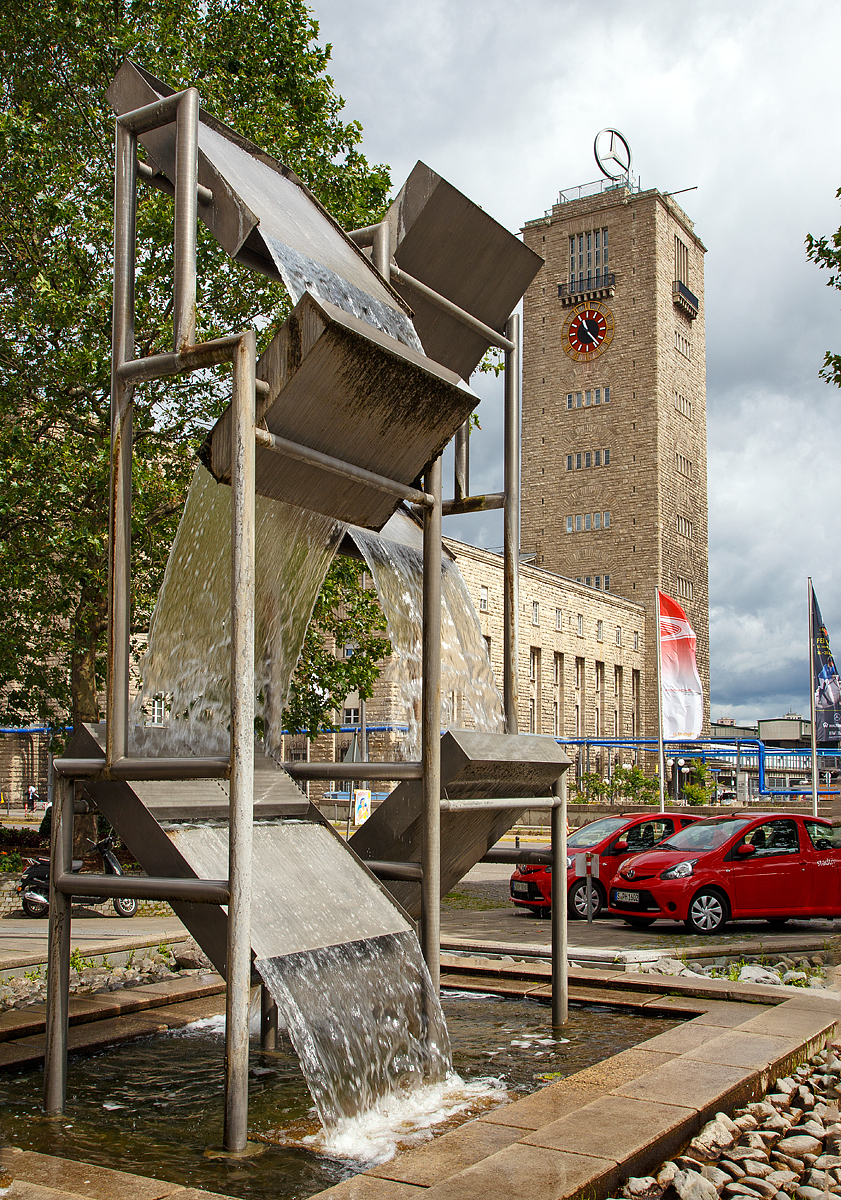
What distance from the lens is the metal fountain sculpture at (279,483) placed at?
4.11 meters

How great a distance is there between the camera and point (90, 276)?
56.1ft

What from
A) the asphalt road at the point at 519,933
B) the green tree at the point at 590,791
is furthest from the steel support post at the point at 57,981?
the green tree at the point at 590,791

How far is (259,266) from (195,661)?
1.94 meters

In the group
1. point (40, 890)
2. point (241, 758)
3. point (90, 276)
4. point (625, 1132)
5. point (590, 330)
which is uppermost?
point (590, 330)

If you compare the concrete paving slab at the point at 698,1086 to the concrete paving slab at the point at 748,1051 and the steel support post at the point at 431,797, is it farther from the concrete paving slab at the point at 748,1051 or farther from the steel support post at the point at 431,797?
the steel support post at the point at 431,797

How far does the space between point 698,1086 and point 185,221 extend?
405 cm

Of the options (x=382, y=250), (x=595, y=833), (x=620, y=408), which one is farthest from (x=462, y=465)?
(x=620, y=408)

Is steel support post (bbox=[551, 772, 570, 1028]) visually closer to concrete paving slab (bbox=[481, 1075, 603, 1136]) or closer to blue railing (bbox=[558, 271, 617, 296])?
concrete paving slab (bbox=[481, 1075, 603, 1136])

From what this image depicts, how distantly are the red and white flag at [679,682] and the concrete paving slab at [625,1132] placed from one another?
66.9 ft

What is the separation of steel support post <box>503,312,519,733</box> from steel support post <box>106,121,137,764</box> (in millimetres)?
2378

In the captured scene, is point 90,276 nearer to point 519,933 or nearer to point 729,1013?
point 519,933

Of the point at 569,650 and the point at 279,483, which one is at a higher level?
the point at 569,650

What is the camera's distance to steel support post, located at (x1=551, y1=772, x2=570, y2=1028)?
6207 mm

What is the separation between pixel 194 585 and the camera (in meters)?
5.40
